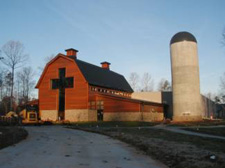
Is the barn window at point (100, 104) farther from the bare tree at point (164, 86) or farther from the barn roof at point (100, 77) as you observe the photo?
the bare tree at point (164, 86)

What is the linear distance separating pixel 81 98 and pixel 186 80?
18.0 m

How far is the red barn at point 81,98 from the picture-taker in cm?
4378

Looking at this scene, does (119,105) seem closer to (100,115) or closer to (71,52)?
(100,115)

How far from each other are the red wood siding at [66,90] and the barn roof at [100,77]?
1303 mm

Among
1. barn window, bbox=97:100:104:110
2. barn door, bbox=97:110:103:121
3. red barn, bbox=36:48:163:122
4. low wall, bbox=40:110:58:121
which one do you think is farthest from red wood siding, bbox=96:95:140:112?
low wall, bbox=40:110:58:121

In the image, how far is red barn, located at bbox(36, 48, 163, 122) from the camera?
4378 cm

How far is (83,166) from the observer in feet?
28.4

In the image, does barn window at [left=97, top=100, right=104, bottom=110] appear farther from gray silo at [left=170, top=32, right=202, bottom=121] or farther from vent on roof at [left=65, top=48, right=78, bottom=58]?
vent on roof at [left=65, top=48, right=78, bottom=58]

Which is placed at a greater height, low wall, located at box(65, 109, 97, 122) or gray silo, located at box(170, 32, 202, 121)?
gray silo, located at box(170, 32, 202, 121)

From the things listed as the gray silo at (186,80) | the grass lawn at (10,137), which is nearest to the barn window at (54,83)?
the gray silo at (186,80)

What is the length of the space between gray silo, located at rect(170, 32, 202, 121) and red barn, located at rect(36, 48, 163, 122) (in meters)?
5.96

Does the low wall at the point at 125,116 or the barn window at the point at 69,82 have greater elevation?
the barn window at the point at 69,82

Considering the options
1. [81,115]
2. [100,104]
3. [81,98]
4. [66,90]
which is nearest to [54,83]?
[66,90]

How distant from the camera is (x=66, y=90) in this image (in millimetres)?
48344
